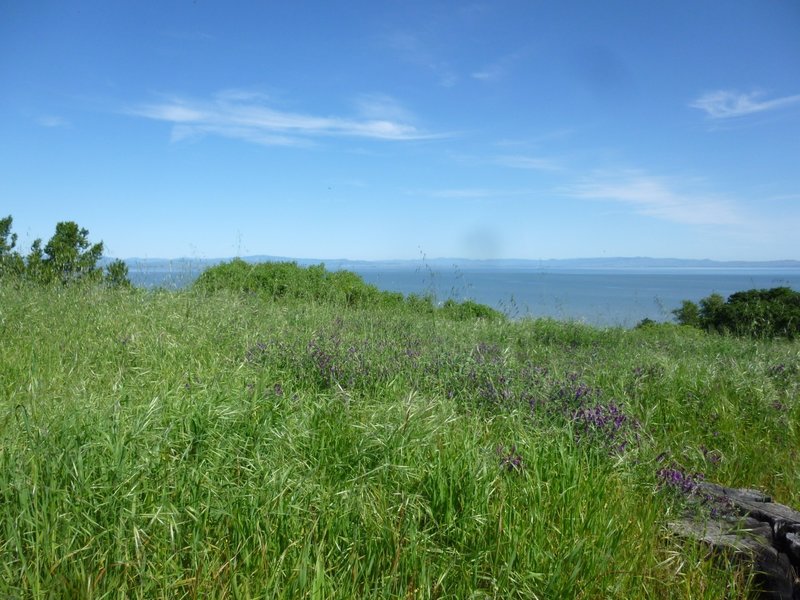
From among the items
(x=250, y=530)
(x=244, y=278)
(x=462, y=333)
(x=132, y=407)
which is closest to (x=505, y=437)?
(x=250, y=530)

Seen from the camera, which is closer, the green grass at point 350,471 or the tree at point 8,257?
the green grass at point 350,471

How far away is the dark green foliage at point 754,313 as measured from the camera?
469 inches

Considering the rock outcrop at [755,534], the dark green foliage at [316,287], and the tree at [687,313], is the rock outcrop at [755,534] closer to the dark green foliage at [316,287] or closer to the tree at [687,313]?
the dark green foliage at [316,287]

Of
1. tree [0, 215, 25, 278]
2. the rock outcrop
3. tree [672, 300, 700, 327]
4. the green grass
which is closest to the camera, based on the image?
the green grass

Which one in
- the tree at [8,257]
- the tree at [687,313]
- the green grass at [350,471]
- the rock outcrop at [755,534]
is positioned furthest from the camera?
the tree at [687,313]

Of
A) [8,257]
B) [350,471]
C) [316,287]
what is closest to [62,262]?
[8,257]

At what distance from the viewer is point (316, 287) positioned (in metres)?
12.1

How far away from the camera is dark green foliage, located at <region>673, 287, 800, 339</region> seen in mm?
11922

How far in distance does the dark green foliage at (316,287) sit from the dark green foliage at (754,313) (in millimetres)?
5437

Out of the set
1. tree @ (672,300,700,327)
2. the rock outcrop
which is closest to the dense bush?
the rock outcrop

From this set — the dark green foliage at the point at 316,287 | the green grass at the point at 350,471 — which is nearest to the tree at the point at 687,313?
the dark green foliage at the point at 316,287

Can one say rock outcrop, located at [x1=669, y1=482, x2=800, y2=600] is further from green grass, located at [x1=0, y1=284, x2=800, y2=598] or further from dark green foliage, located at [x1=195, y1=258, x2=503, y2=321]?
dark green foliage, located at [x1=195, y1=258, x2=503, y2=321]

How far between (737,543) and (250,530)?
2578 mm

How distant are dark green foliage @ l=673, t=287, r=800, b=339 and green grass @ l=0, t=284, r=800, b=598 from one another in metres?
6.92
